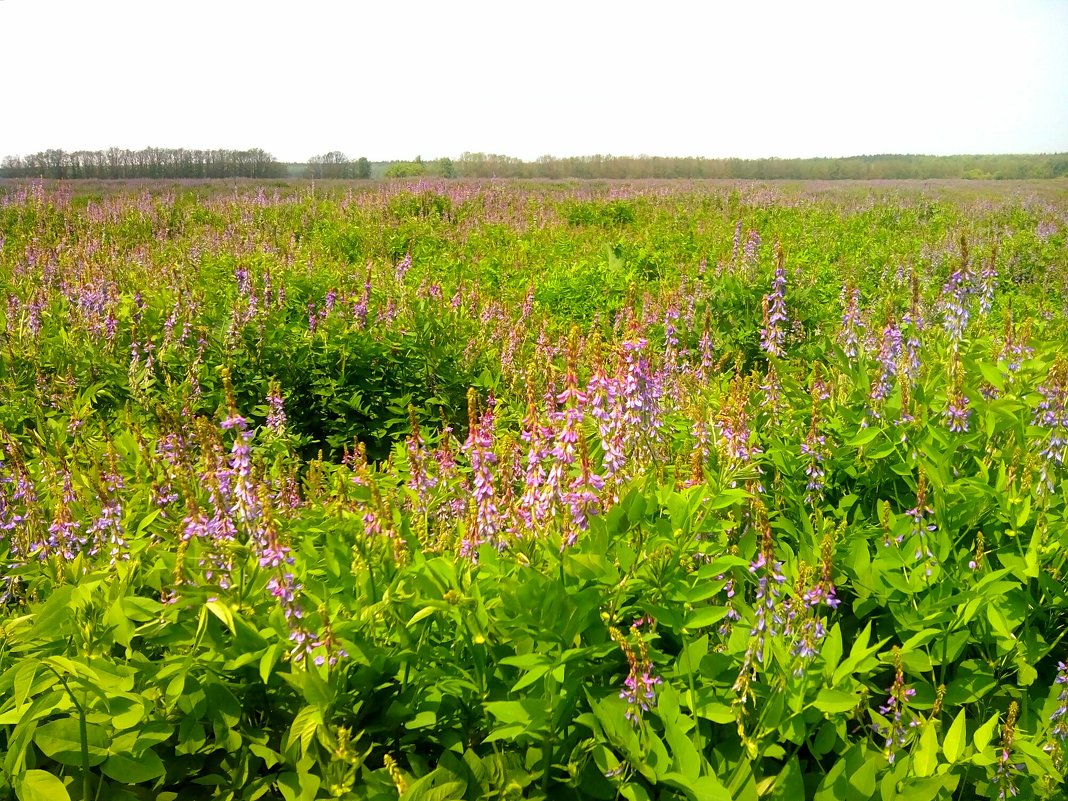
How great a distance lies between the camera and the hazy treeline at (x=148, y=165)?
108 ft

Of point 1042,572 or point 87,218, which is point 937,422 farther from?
point 87,218

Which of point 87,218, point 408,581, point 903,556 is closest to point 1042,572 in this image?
point 903,556

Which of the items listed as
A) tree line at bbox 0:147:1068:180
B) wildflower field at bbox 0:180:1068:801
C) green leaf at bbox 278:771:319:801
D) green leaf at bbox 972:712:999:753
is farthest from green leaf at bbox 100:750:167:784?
tree line at bbox 0:147:1068:180

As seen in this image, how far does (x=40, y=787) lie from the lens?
164 centimetres

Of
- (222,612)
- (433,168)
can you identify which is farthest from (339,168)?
(222,612)

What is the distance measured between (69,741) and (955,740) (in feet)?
7.38

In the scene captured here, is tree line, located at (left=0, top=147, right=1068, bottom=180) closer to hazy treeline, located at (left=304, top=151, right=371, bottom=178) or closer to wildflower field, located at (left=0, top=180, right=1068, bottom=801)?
hazy treeline, located at (left=304, top=151, right=371, bottom=178)

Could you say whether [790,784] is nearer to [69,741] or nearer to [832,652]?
[832,652]

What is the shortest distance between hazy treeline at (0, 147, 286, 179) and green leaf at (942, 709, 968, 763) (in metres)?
37.3

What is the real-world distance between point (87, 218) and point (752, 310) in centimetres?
1469

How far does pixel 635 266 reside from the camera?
1080 cm

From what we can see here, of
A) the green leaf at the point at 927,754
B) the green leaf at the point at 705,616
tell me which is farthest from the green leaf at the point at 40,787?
the green leaf at the point at 927,754

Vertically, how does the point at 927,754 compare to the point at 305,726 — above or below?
below

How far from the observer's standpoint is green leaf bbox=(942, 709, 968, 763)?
6.43ft
